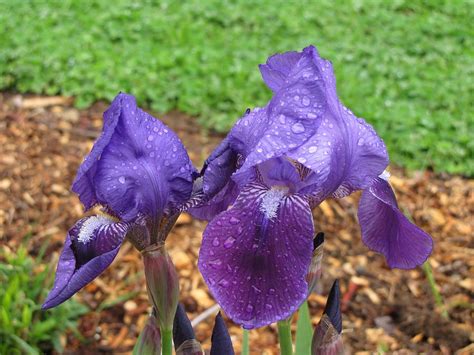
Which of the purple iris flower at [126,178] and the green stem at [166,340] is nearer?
the purple iris flower at [126,178]

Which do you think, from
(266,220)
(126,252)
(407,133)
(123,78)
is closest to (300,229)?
(266,220)

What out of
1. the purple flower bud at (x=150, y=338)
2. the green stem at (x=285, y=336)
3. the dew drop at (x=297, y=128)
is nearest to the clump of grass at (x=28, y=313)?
the purple flower bud at (x=150, y=338)

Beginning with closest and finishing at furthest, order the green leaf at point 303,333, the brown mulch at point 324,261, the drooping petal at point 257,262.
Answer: the drooping petal at point 257,262 < the green leaf at point 303,333 < the brown mulch at point 324,261

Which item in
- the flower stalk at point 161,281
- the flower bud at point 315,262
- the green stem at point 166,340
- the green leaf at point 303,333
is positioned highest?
the flower bud at point 315,262

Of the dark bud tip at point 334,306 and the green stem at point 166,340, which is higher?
the dark bud tip at point 334,306

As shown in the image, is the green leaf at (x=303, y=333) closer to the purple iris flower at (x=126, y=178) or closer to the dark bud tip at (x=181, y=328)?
the dark bud tip at (x=181, y=328)

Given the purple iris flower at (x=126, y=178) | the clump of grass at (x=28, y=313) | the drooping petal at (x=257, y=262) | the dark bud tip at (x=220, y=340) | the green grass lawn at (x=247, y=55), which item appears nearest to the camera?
the drooping petal at (x=257, y=262)

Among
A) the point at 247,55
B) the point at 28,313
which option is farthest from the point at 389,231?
the point at 247,55
